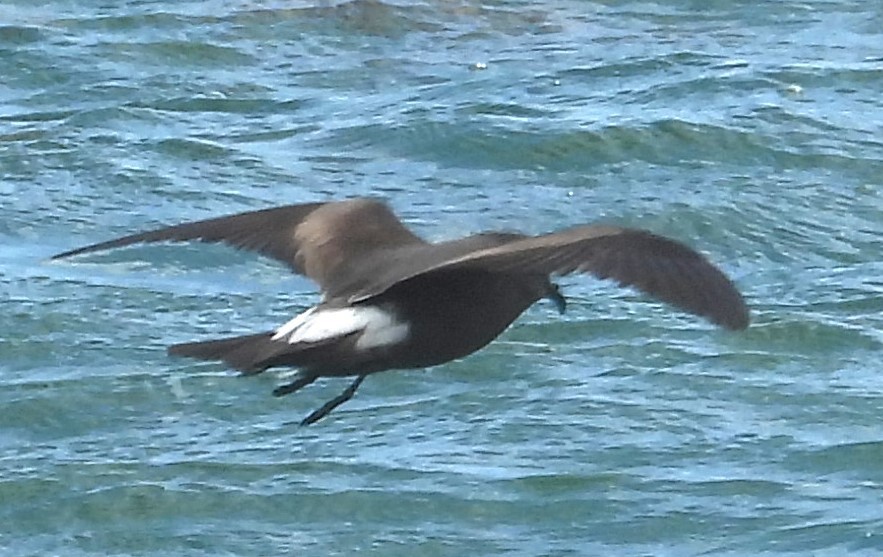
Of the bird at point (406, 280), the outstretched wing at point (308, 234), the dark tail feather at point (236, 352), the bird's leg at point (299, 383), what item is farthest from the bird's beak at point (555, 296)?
the dark tail feather at point (236, 352)

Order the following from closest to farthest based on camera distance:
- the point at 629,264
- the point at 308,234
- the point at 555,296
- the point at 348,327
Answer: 1. the point at 629,264
2. the point at 348,327
3. the point at 555,296
4. the point at 308,234

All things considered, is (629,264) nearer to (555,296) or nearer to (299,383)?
(555,296)

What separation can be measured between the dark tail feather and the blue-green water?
1.91 metres

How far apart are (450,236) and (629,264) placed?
4202 millimetres

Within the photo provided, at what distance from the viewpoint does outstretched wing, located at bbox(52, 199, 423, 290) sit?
5801 mm

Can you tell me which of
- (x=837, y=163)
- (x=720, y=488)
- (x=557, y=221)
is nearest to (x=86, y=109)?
(x=557, y=221)

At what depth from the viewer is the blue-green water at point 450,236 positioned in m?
7.29

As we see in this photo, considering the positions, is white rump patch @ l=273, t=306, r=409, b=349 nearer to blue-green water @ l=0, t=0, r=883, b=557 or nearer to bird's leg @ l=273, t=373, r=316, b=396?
bird's leg @ l=273, t=373, r=316, b=396

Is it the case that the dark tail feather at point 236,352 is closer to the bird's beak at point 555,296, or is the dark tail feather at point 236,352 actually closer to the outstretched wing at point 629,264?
the outstretched wing at point 629,264

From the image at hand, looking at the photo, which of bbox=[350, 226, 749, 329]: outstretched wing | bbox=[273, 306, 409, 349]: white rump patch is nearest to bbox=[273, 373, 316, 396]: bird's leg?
bbox=[273, 306, 409, 349]: white rump patch

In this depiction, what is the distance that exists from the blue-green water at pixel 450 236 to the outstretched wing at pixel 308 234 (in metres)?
1.22

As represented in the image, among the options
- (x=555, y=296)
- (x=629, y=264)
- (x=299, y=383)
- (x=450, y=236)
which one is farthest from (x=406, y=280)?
(x=450, y=236)

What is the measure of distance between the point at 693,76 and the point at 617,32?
2.02 feet

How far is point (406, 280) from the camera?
539 cm
